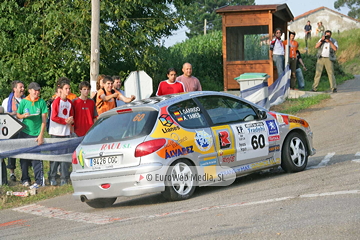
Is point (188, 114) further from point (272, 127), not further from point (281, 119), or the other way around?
point (281, 119)

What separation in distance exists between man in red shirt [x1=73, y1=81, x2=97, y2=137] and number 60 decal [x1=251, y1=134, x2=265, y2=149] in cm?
332

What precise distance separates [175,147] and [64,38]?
1437 cm

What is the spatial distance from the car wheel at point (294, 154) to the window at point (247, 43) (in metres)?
14.3

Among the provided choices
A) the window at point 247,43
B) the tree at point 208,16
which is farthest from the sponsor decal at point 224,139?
the tree at point 208,16

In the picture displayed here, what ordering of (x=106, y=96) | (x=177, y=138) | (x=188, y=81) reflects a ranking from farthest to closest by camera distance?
(x=188, y=81), (x=106, y=96), (x=177, y=138)

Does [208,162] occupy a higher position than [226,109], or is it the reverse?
[226,109]

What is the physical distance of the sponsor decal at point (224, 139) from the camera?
30.5 ft

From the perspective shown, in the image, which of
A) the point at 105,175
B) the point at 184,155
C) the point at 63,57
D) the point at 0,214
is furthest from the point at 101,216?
the point at 63,57

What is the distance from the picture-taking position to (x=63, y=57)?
2239cm

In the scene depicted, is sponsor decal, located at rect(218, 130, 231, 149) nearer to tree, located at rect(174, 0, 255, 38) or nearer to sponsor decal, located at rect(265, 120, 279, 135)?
sponsor decal, located at rect(265, 120, 279, 135)

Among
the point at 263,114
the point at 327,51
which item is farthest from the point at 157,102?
the point at 327,51

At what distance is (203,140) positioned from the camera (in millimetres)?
9039

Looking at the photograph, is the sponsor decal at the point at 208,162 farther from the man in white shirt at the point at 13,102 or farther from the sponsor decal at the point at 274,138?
the man in white shirt at the point at 13,102

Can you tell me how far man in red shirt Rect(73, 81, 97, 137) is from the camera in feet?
37.6
